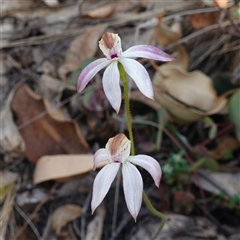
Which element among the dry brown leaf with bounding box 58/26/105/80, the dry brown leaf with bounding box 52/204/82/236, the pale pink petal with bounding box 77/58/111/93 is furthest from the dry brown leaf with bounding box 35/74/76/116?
the pale pink petal with bounding box 77/58/111/93

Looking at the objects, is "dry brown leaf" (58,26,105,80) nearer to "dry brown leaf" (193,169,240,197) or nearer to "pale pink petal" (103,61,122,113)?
"dry brown leaf" (193,169,240,197)

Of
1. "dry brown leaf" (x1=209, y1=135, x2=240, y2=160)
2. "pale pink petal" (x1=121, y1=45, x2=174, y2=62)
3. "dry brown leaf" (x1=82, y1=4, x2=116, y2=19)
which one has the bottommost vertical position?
"dry brown leaf" (x1=209, y1=135, x2=240, y2=160)

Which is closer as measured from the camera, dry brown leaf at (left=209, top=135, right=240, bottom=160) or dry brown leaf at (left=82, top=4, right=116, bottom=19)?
dry brown leaf at (left=209, top=135, right=240, bottom=160)

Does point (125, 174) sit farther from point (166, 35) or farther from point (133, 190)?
point (166, 35)

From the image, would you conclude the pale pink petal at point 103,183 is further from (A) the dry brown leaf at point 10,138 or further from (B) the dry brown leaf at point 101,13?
(B) the dry brown leaf at point 101,13

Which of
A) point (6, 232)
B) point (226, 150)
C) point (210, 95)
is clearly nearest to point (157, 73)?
point (210, 95)

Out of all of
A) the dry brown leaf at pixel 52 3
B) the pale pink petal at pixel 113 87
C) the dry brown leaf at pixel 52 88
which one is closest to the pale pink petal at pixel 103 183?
the pale pink petal at pixel 113 87
